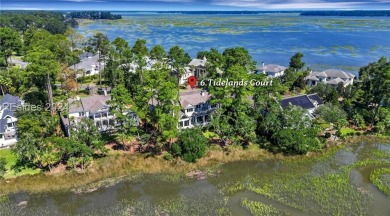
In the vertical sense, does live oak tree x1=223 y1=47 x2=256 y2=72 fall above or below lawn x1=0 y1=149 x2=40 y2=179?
above

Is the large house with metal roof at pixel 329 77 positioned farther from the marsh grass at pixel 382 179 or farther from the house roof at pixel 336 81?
the marsh grass at pixel 382 179

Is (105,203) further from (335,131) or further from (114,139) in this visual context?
(335,131)

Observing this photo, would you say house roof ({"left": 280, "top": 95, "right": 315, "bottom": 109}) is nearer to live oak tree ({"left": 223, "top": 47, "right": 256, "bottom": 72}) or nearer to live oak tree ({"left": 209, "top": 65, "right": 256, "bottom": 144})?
live oak tree ({"left": 209, "top": 65, "right": 256, "bottom": 144})

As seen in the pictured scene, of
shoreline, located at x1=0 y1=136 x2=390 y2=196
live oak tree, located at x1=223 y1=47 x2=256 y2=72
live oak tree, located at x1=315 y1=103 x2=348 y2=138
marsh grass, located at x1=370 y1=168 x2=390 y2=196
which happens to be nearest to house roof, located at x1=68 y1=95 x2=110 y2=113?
shoreline, located at x1=0 y1=136 x2=390 y2=196

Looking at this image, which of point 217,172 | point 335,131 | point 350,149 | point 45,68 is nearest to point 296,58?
point 335,131

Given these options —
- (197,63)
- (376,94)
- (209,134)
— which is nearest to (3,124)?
(209,134)

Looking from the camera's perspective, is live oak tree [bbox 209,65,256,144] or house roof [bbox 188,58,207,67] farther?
house roof [bbox 188,58,207,67]

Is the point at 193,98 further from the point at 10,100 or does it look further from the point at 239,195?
the point at 10,100
